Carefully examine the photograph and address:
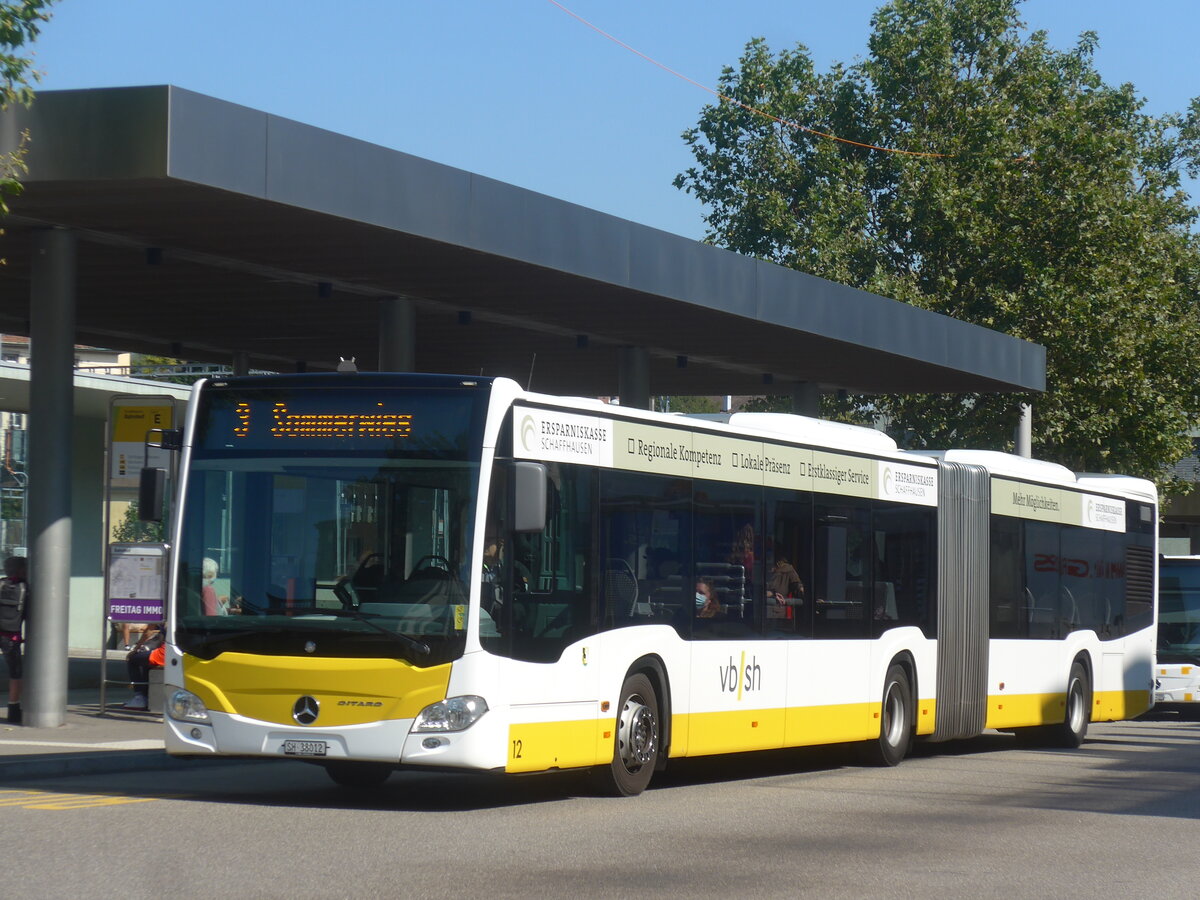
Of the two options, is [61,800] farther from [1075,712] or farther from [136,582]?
[1075,712]

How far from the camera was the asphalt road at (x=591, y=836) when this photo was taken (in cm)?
887

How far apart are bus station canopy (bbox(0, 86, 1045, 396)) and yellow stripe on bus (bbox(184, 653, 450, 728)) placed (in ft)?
15.8

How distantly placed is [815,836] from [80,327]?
55.1ft

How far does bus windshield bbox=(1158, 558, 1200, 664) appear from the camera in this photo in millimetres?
29625

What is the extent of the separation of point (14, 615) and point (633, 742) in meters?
8.47

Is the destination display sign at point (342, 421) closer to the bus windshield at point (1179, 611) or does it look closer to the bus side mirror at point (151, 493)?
the bus side mirror at point (151, 493)

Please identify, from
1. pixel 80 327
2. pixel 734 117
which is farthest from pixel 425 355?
pixel 734 117

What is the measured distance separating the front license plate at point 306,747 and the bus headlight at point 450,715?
0.63m

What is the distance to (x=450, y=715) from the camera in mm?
11555

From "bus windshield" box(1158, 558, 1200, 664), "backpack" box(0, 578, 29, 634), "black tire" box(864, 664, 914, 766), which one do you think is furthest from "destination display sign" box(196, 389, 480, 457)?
"bus windshield" box(1158, 558, 1200, 664)

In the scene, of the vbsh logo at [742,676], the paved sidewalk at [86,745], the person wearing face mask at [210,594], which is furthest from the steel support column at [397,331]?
the person wearing face mask at [210,594]

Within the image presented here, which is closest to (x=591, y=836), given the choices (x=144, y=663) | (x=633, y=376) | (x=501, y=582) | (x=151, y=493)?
(x=501, y=582)

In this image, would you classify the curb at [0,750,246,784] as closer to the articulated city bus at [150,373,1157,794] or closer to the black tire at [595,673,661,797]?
the articulated city bus at [150,373,1157,794]

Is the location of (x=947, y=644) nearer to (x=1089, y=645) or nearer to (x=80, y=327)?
(x=1089, y=645)
